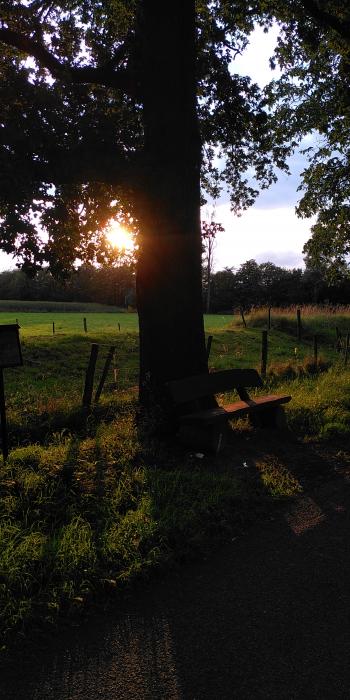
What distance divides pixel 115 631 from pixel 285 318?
90.4 feet

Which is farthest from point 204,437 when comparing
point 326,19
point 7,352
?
point 326,19

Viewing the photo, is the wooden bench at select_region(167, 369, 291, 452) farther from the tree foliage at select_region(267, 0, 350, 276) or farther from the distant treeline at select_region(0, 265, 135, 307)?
the distant treeline at select_region(0, 265, 135, 307)

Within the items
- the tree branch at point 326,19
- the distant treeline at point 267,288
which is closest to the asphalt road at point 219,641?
the tree branch at point 326,19

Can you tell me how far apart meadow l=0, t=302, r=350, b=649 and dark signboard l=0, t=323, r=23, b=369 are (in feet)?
3.44

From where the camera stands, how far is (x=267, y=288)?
82875 millimetres

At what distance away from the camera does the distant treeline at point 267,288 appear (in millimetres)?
67375

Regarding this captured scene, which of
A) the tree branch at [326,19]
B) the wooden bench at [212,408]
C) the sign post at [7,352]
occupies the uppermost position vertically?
the tree branch at [326,19]

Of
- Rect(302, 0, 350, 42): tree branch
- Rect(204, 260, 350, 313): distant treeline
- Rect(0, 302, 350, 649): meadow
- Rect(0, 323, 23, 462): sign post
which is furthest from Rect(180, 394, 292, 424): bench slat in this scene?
Rect(204, 260, 350, 313): distant treeline

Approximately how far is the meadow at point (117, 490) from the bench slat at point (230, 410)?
0.40m

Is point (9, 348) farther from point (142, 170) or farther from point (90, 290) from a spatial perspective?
point (90, 290)

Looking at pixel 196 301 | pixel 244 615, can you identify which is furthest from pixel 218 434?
pixel 244 615

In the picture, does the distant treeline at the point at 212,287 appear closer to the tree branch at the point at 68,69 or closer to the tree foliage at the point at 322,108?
the tree foliage at the point at 322,108

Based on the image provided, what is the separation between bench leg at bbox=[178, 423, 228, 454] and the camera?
595 centimetres

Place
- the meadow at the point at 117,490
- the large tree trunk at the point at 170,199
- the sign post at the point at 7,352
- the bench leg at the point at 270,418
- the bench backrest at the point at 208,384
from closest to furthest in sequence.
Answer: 1. the meadow at the point at 117,490
2. the sign post at the point at 7,352
3. the bench backrest at the point at 208,384
4. the large tree trunk at the point at 170,199
5. the bench leg at the point at 270,418
